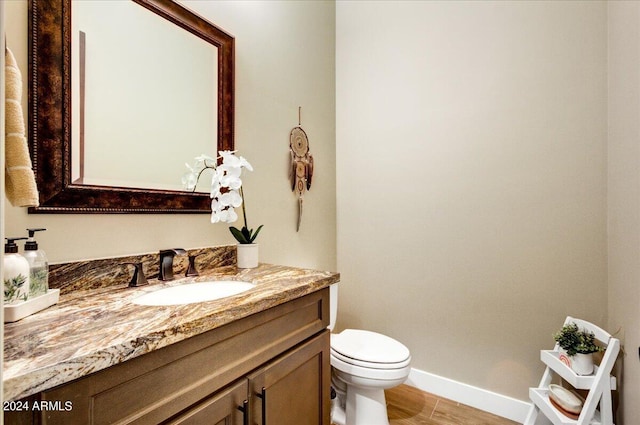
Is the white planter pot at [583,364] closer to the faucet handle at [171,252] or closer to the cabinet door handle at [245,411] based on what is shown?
the cabinet door handle at [245,411]

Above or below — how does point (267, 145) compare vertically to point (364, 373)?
above

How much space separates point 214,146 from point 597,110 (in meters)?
1.92

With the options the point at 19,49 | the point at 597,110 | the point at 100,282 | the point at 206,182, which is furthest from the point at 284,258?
the point at 597,110

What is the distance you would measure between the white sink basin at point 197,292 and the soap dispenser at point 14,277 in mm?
297

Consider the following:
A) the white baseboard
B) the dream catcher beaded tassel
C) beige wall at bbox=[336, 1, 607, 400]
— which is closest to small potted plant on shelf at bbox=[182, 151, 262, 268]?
the dream catcher beaded tassel

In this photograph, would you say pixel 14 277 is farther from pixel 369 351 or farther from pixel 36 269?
pixel 369 351

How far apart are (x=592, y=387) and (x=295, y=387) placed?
129 centimetres

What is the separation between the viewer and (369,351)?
61.2 inches

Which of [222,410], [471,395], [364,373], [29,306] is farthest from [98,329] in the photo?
[471,395]

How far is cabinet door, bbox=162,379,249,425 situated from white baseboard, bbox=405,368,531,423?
1.55 meters

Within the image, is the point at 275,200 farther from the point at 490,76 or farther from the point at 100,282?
the point at 490,76

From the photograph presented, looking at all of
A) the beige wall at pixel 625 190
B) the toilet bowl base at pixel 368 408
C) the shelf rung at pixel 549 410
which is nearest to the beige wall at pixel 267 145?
the toilet bowl base at pixel 368 408

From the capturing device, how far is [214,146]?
4.78ft

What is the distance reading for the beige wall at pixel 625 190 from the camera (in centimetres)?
117
